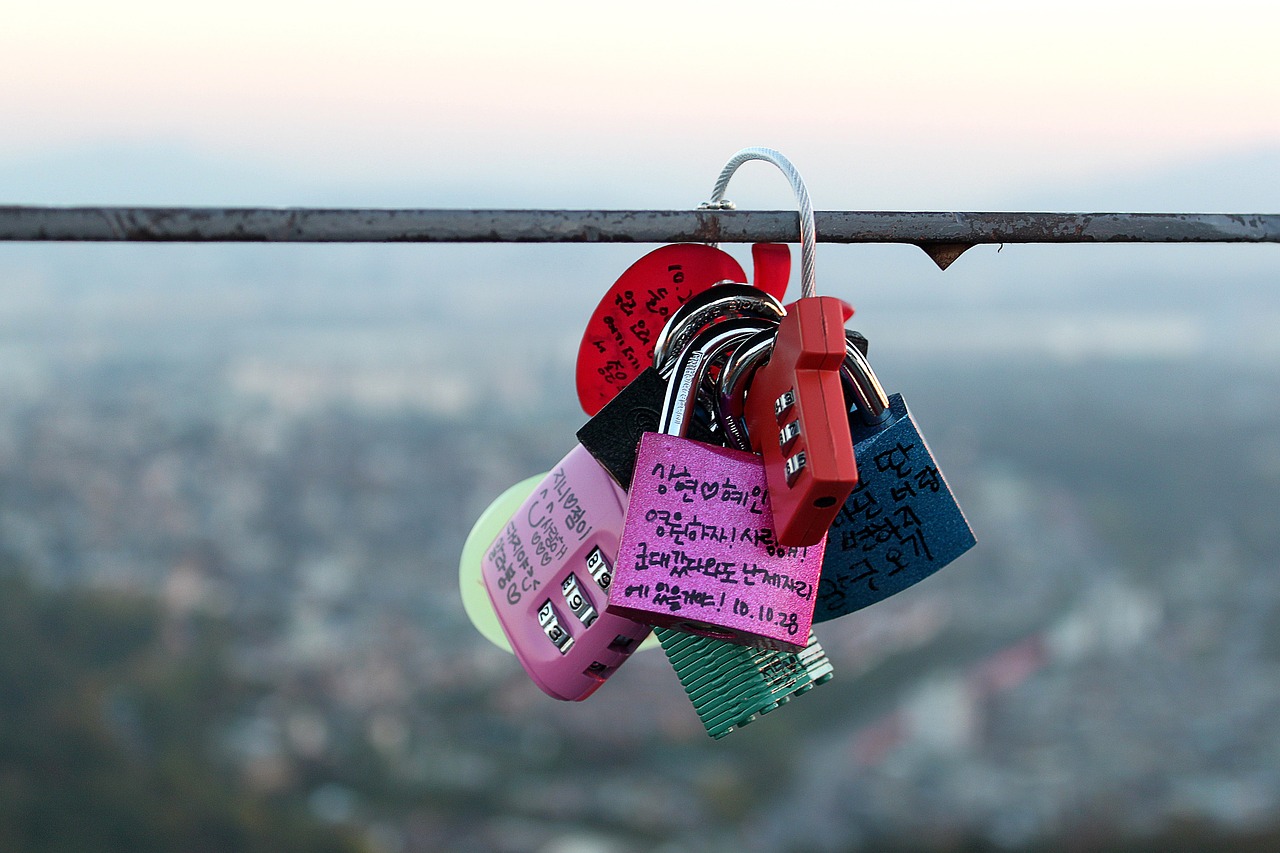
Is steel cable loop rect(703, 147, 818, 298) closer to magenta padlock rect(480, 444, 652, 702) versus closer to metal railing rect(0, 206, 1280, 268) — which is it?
metal railing rect(0, 206, 1280, 268)

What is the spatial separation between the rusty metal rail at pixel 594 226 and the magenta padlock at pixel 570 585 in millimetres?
227

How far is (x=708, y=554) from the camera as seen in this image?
87 cm

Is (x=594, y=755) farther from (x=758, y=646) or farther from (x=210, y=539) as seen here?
(x=758, y=646)

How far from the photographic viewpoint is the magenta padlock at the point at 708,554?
33.9 inches

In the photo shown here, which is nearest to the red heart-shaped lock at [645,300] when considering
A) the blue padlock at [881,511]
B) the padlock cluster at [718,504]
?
the padlock cluster at [718,504]

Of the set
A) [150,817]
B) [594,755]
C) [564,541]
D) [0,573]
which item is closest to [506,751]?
[594,755]

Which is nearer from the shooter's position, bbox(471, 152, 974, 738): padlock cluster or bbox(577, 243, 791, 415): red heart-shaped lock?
bbox(471, 152, 974, 738): padlock cluster

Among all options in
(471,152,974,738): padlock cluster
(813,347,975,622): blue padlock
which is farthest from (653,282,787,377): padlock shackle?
(813,347,975,622): blue padlock

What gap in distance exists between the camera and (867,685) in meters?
23.4

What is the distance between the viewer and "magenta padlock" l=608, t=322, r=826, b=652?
862 millimetres

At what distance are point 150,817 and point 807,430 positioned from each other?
24.0m

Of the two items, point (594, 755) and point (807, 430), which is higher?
point (594, 755)

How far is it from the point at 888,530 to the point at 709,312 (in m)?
0.24

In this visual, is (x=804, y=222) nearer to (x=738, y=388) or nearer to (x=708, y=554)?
(x=738, y=388)
